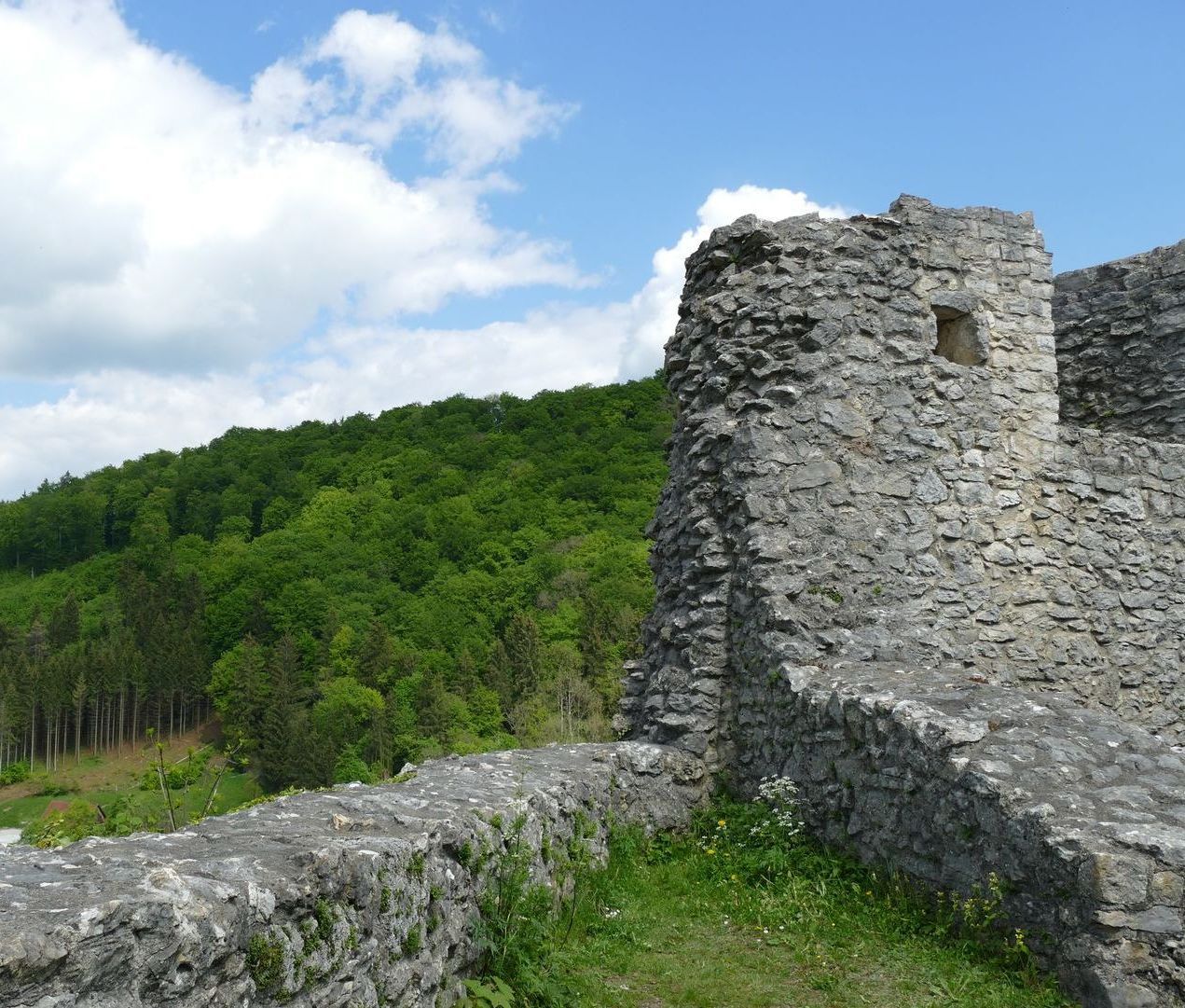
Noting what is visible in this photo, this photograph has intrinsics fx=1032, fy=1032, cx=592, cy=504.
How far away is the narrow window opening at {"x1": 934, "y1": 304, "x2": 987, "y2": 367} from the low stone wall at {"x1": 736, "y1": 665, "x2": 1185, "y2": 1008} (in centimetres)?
286

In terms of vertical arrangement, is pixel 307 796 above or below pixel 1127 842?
above

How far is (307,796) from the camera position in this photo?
4188 millimetres

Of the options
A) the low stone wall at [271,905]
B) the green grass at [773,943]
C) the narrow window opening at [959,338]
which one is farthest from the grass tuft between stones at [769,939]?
the narrow window opening at [959,338]

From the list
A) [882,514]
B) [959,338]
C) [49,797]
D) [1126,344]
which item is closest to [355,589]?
[49,797]

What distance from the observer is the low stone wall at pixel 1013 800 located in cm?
402

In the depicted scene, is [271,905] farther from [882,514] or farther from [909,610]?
[882,514]

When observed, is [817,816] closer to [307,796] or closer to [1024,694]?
[1024,694]

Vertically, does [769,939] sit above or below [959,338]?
below

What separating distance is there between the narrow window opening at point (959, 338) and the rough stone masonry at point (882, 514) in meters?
0.02

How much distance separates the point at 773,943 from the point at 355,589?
58.3 metres

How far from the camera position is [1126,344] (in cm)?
911

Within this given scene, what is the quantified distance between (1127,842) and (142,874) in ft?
12.1

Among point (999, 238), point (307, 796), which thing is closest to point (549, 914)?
point (307, 796)

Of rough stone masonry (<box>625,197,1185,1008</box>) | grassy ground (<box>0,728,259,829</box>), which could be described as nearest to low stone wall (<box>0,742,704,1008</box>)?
rough stone masonry (<box>625,197,1185,1008</box>)
